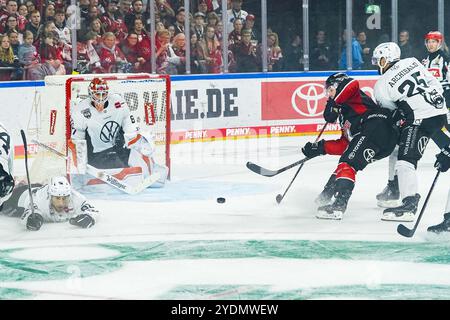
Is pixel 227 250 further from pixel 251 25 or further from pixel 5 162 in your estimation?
pixel 251 25

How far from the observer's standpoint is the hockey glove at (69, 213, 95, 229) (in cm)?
624

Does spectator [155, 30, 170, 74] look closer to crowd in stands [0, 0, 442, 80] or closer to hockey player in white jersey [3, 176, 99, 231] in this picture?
Answer: crowd in stands [0, 0, 442, 80]

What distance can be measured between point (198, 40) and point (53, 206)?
16.0 ft

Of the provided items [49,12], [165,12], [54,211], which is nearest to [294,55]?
[165,12]

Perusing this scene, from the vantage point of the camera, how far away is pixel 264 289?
468 cm

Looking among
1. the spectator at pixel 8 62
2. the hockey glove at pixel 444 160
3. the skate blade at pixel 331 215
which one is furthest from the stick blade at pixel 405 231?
the spectator at pixel 8 62

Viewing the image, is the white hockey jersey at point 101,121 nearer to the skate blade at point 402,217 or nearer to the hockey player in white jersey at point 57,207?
the hockey player in white jersey at point 57,207

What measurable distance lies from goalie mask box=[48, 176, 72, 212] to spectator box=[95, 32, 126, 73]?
13.0 feet

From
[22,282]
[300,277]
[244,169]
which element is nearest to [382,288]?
[300,277]

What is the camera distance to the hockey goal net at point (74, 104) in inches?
304

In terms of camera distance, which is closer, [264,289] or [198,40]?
[264,289]

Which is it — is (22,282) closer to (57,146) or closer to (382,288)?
(382,288)

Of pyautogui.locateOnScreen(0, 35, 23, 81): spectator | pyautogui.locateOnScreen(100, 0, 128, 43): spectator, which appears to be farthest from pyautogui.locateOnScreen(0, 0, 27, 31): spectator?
pyautogui.locateOnScreen(100, 0, 128, 43): spectator

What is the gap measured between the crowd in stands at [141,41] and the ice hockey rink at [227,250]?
2.16 m
